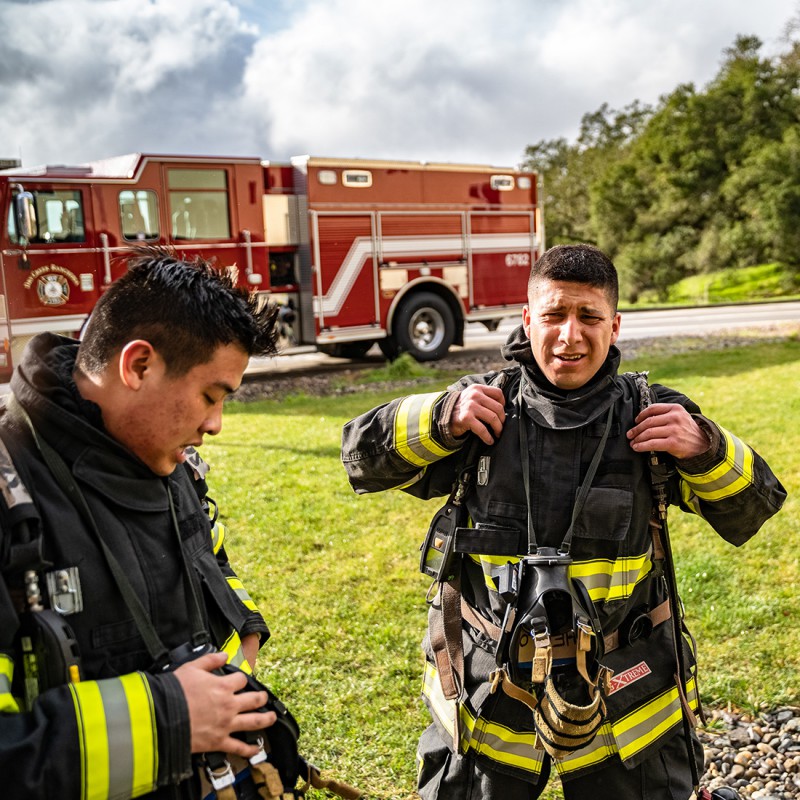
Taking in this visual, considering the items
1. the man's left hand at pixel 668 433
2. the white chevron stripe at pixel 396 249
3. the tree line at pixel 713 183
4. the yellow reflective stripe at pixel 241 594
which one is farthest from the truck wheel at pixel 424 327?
the tree line at pixel 713 183

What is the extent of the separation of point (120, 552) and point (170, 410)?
11.3 inches

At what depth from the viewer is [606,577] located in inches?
90.9

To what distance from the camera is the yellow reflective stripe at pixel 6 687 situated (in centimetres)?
141

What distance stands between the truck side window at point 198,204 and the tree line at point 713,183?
26270 millimetres

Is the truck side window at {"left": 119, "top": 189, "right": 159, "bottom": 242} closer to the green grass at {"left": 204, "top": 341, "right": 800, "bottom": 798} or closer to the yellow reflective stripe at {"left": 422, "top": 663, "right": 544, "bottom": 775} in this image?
the green grass at {"left": 204, "top": 341, "right": 800, "bottom": 798}

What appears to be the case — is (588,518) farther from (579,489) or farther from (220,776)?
(220,776)

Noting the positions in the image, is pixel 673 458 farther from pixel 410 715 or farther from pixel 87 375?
pixel 410 715

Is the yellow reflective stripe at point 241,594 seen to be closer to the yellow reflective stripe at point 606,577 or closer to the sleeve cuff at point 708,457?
the yellow reflective stripe at point 606,577

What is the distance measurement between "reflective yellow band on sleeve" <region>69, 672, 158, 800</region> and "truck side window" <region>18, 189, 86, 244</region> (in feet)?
31.5

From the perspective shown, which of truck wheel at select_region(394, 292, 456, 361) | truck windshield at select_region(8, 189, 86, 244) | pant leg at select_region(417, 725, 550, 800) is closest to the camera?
pant leg at select_region(417, 725, 550, 800)

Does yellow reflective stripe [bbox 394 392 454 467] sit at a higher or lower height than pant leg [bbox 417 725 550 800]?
higher

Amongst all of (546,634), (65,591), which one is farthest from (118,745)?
(546,634)

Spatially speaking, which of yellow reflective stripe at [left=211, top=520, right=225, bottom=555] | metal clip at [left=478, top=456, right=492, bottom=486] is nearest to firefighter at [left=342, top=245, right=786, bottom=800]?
metal clip at [left=478, top=456, right=492, bottom=486]

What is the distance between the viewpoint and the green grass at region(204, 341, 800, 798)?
3609 millimetres
